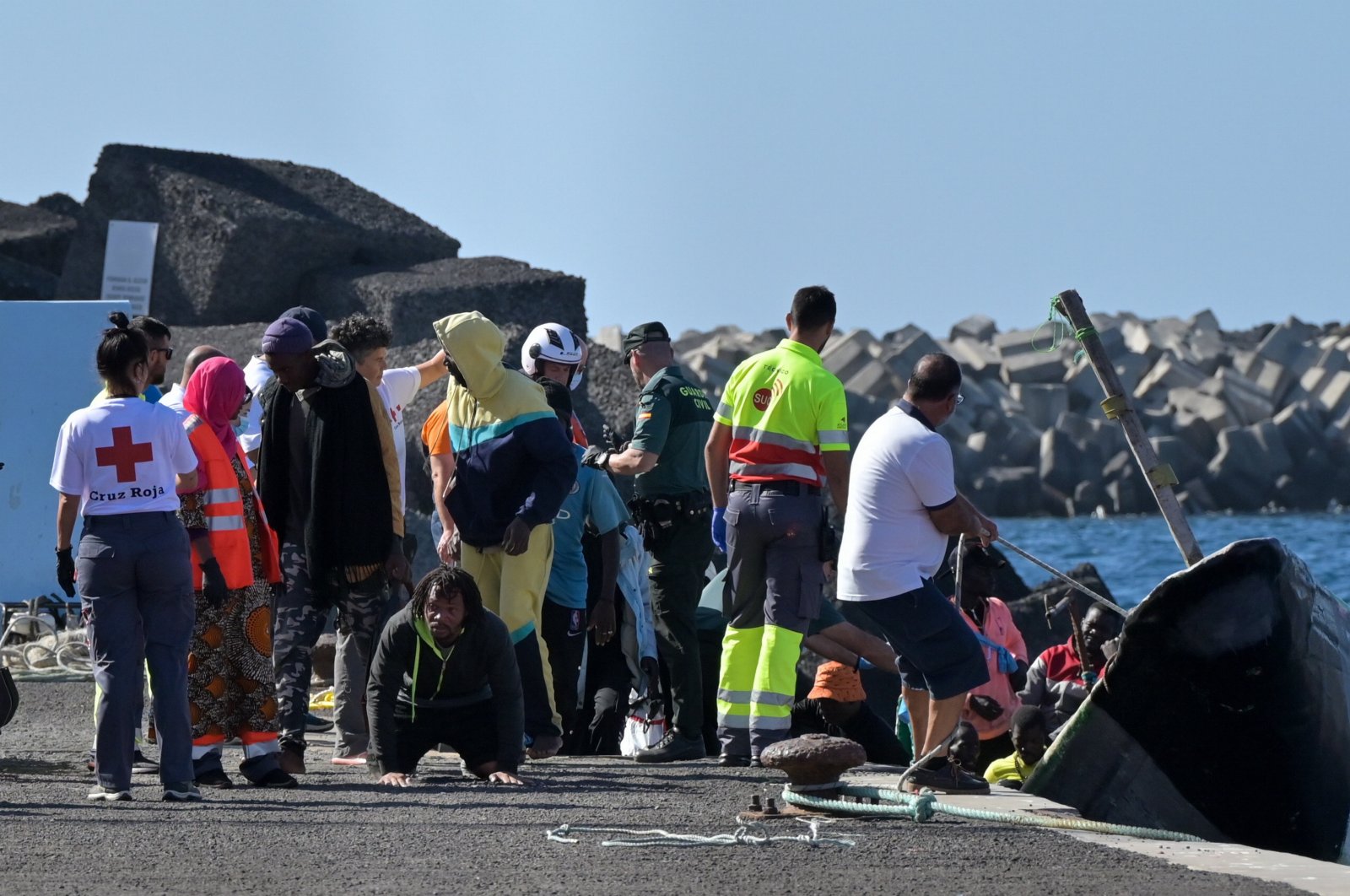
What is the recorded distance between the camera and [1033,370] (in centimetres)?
6016

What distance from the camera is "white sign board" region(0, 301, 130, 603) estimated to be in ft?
43.1

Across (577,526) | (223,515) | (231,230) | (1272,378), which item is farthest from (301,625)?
(1272,378)

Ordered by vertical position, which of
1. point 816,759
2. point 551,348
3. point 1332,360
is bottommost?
point 816,759

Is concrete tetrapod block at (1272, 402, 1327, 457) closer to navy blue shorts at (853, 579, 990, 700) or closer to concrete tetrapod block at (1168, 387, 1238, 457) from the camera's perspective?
concrete tetrapod block at (1168, 387, 1238, 457)

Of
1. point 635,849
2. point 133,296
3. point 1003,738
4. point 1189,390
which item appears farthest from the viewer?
point 1189,390

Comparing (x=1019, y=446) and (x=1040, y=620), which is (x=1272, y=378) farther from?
(x=1040, y=620)

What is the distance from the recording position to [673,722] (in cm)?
991

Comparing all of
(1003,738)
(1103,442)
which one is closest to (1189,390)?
(1103,442)

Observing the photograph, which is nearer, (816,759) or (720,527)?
(816,759)

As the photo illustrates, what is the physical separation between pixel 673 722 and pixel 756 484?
1.49m

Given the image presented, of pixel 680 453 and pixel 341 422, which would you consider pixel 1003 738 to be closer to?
pixel 680 453

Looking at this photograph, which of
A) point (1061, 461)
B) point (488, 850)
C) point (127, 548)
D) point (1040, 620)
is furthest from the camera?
point (1061, 461)

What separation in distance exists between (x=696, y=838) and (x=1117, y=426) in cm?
5490

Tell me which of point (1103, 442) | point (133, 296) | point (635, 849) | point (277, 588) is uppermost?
point (1103, 442)
